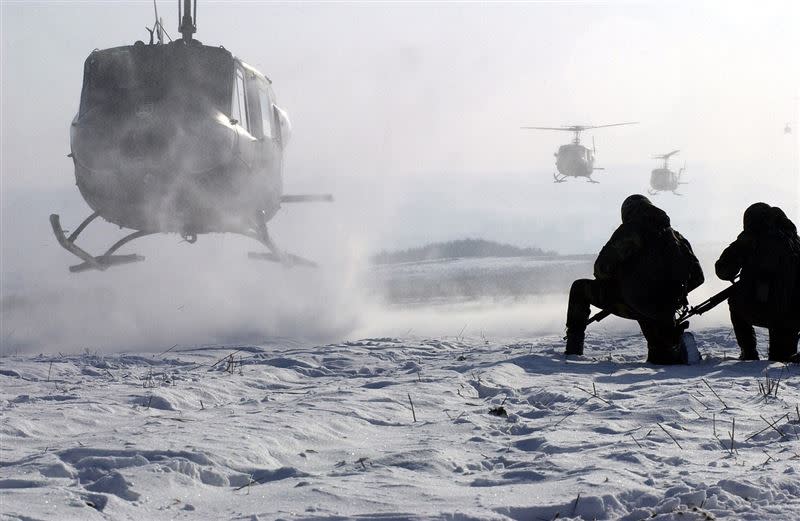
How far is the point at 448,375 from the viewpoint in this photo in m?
6.84

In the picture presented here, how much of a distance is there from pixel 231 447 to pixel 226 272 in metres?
13.8

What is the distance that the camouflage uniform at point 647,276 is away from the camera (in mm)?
7824

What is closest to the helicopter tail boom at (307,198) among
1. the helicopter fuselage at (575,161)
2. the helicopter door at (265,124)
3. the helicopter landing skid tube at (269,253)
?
the helicopter door at (265,124)

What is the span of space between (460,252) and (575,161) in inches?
295

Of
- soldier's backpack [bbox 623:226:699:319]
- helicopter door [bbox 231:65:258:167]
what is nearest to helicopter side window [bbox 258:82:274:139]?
helicopter door [bbox 231:65:258:167]

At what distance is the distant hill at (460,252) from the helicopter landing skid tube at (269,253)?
2498 centimetres

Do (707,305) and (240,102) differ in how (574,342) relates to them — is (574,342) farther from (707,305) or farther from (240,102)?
(240,102)

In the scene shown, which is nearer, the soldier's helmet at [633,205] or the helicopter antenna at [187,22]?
the soldier's helmet at [633,205]

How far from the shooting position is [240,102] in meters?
13.0

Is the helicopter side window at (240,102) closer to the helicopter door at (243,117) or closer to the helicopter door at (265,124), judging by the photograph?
the helicopter door at (243,117)

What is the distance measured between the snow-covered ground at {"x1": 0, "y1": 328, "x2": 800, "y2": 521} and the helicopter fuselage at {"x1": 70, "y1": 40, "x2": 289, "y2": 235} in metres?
5.08

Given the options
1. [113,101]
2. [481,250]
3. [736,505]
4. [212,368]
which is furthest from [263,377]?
[481,250]

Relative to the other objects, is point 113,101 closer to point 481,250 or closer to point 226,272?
point 226,272

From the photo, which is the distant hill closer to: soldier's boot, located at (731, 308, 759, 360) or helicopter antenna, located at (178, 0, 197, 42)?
helicopter antenna, located at (178, 0, 197, 42)
